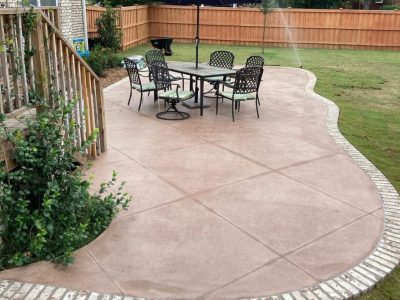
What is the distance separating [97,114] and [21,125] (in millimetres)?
1798

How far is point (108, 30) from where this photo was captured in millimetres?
14742

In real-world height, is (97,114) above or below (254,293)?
above

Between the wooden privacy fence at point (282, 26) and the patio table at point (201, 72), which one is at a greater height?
the wooden privacy fence at point (282, 26)

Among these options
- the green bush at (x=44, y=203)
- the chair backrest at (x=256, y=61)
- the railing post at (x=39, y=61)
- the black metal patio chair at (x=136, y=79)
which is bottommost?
the green bush at (x=44, y=203)

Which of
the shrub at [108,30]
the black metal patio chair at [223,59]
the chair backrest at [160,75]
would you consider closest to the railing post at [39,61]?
the chair backrest at [160,75]

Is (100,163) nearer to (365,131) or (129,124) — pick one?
(129,124)

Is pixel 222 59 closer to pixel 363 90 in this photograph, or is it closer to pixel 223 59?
pixel 223 59

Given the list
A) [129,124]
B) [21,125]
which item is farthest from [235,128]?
[21,125]

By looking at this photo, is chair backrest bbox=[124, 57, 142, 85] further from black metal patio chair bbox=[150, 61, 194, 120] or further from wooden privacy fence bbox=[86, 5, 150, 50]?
wooden privacy fence bbox=[86, 5, 150, 50]

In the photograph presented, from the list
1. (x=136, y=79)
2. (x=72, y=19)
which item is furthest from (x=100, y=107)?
(x=72, y=19)

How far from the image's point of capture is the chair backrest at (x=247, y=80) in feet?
23.4

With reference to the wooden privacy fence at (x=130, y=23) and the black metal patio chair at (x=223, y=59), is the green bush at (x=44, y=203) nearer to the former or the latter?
the black metal patio chair at (x=223, y=59)

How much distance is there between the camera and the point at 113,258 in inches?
127

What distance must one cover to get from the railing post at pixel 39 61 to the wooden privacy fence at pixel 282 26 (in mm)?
16141
